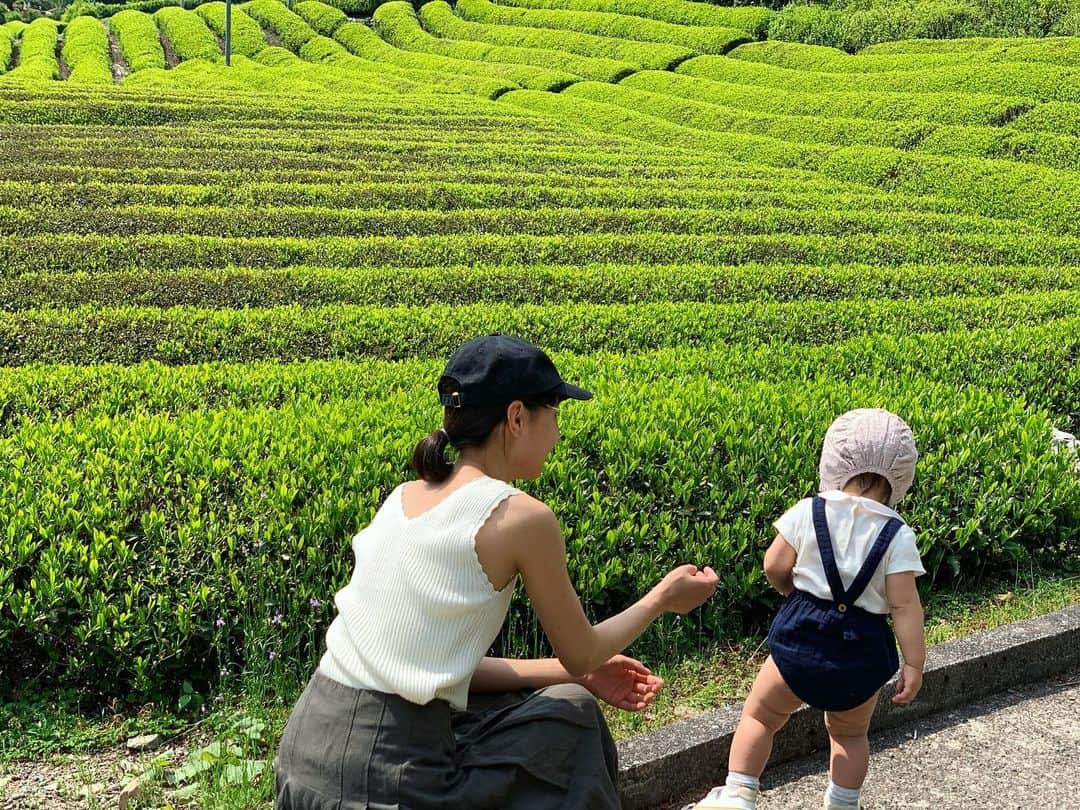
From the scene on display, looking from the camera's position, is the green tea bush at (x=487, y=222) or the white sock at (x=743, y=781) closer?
the white sock at (x=743, y=781)

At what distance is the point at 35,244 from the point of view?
11.5m

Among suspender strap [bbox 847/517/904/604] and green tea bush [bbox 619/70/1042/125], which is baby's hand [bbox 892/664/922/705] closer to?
suspender strap [bbox 847/517/904/604]

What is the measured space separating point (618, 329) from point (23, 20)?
62.9 metres

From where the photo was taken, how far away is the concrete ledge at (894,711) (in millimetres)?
3277

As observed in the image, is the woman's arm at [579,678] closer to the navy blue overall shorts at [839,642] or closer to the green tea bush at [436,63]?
the navy blue overall shorts at [839,642]

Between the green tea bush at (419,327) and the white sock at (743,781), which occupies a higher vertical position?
the white sock at (743,781)

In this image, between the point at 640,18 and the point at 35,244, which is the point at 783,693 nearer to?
the point at 35,244

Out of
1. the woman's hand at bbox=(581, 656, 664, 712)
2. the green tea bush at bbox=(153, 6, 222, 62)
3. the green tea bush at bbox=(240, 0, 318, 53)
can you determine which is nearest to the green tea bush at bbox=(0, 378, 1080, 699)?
the woman's hand at bbox=(581, 656, 664, 712)

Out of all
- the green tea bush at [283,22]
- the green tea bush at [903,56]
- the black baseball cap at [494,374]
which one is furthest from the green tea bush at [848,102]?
the green tea bush at [283,22]

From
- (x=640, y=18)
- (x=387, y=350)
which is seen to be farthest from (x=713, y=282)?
(x=640, y=18)

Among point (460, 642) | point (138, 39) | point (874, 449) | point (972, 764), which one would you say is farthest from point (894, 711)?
point (138, 39)

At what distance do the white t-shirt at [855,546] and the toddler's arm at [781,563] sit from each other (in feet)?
0.15

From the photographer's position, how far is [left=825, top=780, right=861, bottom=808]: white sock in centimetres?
302

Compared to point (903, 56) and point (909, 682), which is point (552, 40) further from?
point (909, 682)
